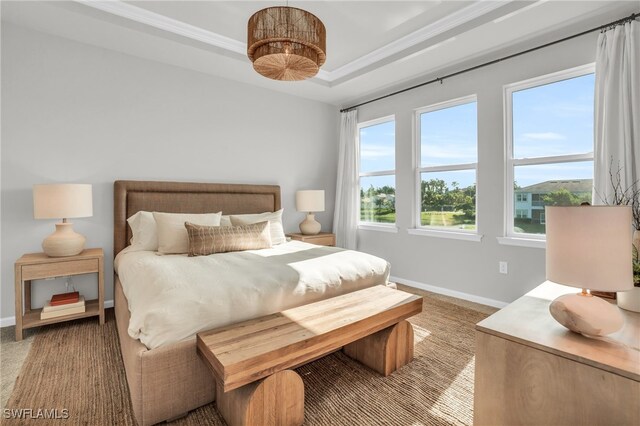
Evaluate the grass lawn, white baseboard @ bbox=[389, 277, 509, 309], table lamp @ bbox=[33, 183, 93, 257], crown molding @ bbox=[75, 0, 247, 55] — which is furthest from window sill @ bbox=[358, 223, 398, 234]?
table lamp @ bbox=[33, 183, 93, 257]

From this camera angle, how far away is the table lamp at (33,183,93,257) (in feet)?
8.49

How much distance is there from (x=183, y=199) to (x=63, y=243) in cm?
119

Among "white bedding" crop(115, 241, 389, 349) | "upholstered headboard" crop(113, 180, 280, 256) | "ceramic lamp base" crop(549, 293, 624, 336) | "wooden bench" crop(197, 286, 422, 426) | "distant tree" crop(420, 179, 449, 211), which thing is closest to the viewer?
"ceramic lamp base" crop(549, 293, 624, 336)

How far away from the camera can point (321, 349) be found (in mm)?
1660

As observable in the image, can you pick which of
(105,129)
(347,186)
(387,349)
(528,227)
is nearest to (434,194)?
(528,227)

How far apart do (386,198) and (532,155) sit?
6.20 feet

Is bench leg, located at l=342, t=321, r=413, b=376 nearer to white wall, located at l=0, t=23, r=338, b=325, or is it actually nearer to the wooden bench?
the wooden bench

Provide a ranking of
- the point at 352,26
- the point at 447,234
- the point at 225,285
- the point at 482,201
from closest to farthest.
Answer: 1. the point at 225,285
2. the point at 352,26
3. the point at 482,201
4. the point at 447,234

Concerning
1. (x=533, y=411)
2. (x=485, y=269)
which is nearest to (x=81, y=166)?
(x=533, y=411)

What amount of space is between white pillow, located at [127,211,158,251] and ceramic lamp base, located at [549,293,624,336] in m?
3.11

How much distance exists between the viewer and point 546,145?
3016 mm

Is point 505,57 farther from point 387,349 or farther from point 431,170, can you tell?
point 387,349

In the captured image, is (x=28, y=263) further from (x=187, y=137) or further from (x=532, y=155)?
(x=532, y=155)

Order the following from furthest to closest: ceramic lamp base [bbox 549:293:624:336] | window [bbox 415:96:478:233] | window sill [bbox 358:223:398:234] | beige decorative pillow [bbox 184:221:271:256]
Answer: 1. window sill [bbox 358:223:398:234]
2. window [bbox 415:96:478:233]
3. beige decorative pillow [bbox 184:221:271:256]
4. ceramic lamp base [bbox 549:293:624:336]
